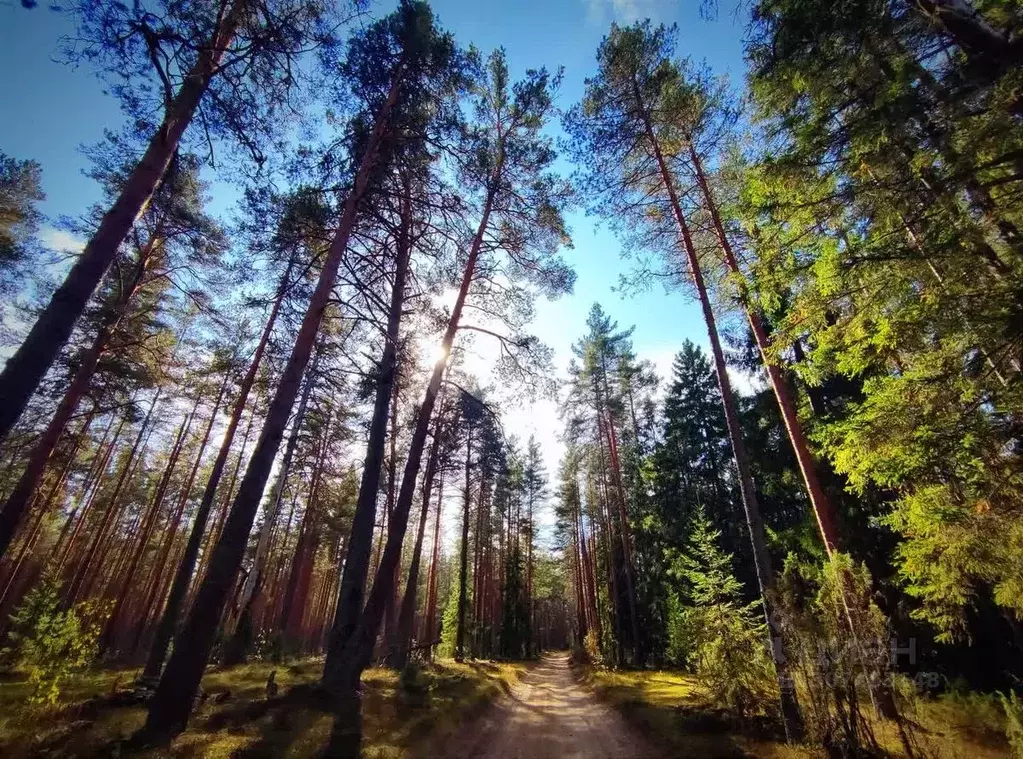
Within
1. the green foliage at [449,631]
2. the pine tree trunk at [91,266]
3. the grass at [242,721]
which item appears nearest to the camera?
the pine tree trunk at [91,266]

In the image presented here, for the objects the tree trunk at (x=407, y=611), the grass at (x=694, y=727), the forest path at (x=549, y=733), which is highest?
the tree trunk at (x=407, y=611)

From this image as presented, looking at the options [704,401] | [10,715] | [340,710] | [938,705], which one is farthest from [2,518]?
[704,401]

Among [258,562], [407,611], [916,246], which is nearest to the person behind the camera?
[916,246]

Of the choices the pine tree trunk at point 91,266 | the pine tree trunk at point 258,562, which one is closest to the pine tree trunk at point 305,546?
the pine tree trunk at point 258,562

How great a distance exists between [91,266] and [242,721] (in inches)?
304

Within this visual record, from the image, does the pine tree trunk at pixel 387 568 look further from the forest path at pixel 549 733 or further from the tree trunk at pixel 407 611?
the tree trunk at pixel 407 611

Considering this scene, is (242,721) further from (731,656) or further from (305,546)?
(305,546)

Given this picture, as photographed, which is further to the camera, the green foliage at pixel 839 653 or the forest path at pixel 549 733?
the forest path at pixel 549 733

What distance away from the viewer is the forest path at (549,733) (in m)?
7.58

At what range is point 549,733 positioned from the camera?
358 inches

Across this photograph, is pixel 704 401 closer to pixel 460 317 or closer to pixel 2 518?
pixel 460 317

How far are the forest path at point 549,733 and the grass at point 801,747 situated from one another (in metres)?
0.56

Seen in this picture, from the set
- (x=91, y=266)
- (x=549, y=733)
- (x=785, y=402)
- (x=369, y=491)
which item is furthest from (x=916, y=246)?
(x=549, y=733)

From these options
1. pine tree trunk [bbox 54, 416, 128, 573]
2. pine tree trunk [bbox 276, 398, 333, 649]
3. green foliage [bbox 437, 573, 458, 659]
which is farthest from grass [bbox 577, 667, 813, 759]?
pine tree trunk [bbox 54, 416, 128, 573]
